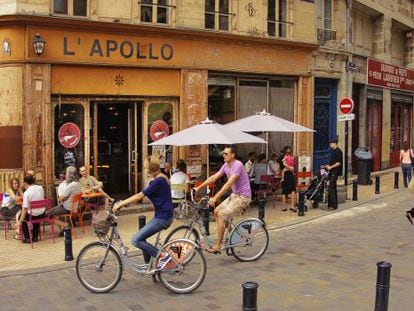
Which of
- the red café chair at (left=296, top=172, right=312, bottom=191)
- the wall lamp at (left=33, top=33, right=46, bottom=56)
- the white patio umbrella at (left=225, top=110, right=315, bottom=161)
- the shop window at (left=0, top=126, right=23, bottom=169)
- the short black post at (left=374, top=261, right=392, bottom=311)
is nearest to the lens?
the short black post at (left=374, top=261, right=392, bottom=311)

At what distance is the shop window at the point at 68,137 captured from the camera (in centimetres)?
1272

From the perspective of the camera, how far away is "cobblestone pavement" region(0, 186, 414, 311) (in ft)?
21.3

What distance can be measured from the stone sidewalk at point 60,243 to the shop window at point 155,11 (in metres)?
4.78

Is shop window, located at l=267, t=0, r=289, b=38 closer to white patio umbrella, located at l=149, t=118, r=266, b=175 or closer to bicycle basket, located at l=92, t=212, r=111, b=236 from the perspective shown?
white patio umbrella, located at l=149, t=118, r=266, b=175

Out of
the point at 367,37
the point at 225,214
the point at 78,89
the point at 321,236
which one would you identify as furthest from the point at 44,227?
the point at 367,37


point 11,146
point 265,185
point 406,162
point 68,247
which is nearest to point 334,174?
point 265,185

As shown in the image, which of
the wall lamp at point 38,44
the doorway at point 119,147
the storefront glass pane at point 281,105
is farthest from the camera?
the storefront glass pane at point 281,105

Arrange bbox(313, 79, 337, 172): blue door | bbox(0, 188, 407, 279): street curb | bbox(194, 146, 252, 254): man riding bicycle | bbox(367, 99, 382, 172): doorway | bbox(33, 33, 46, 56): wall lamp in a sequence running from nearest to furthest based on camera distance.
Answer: bbox(0, 188, 407, 279): street curb < bbox(194, 146, 252, 254): man riding bicycle < bbox(33, 33, 46, 56): wall lamp < bbox(313, 79, 337, 172): blue door < bbox(367, 99, 382, 172): doorway

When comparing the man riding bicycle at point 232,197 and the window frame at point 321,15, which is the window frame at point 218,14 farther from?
the man riding bicycle at point 232,197

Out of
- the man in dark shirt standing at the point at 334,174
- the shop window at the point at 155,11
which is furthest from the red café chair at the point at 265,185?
the shop window at the point at 155,11

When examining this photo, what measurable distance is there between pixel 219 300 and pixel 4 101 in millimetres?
7834

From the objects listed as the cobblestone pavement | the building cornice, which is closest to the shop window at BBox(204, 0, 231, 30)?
the building cornice

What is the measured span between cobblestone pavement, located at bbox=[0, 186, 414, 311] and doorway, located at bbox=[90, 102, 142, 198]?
5110 mm

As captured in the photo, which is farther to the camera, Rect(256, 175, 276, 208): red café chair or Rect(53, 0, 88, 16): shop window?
Rect(256, 175, 276, 208): red café chair
